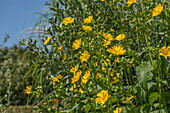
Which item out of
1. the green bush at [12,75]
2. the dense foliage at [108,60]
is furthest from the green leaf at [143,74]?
the green bush at [12,75]

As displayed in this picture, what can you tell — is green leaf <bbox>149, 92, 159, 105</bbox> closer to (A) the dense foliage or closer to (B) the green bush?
(A) the dense foliage

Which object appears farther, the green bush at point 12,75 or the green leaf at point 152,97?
the green bush at point 12,75

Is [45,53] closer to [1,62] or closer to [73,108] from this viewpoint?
[73,108]

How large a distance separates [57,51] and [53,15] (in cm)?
58

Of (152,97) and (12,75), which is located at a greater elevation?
(12,75)

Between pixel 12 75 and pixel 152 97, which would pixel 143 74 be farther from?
pixel 12 75

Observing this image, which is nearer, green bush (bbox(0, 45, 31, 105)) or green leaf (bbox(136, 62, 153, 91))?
green leaf (bbox(136, 62, 153, 91))

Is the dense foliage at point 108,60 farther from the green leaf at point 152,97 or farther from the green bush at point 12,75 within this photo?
the green bush at point 12,75

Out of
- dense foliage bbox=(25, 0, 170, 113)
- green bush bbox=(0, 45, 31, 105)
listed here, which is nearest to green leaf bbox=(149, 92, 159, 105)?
dense foliage bbox=(25, 0, 170, 113)

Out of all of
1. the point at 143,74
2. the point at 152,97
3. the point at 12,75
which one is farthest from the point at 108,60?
the point at 12,75

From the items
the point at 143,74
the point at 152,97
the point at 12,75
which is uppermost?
the point at 12,75

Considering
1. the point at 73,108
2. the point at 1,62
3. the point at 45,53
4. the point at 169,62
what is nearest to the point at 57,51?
the point at 45,53

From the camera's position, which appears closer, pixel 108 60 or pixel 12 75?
pixel 108 60

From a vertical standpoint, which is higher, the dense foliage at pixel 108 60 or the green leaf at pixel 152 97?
the dense foliage at pixel 108 60
